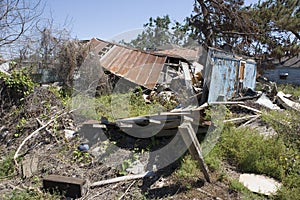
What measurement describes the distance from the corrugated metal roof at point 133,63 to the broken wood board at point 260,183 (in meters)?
4.75

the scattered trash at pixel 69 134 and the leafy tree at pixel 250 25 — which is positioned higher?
the leafy tree at pixel 250 25

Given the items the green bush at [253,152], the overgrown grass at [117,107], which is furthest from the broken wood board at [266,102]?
the overgrown grass at [117,107]

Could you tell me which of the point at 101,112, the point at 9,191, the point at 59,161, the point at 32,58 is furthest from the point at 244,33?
the point at 9,191

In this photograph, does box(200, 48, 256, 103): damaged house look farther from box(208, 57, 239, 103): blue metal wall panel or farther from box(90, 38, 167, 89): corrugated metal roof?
box(90, 38, 167, 89): corrugated metal roof

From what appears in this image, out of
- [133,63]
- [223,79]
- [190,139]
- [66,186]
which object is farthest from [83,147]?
[133,63]

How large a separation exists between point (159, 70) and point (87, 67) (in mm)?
2582

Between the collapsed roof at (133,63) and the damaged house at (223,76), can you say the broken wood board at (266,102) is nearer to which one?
the damaged house at (223,76)

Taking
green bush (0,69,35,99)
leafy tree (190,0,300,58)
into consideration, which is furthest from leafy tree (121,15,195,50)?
green bush (0,69,35,99)

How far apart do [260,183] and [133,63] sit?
253 inches

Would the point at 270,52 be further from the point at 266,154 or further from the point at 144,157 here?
the point at 144,157

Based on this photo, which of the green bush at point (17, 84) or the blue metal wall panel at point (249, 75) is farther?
the blue metal wall panel at point (249, 75)

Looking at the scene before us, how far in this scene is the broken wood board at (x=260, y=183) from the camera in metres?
2.95

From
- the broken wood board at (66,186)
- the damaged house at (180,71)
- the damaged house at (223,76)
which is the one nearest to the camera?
the broken wood board at (66,186)

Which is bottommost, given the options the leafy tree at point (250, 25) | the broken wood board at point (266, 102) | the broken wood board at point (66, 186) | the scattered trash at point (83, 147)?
the broken wood board at point (66, 186)
